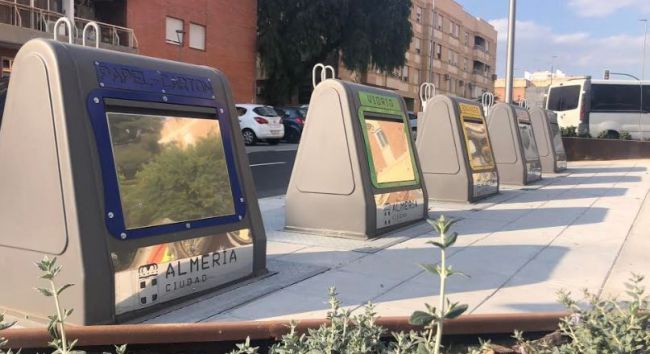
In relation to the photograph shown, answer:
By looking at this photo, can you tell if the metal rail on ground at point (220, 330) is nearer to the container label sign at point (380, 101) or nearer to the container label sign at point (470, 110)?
the container label sign at point (380, 101)

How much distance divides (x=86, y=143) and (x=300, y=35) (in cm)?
3285

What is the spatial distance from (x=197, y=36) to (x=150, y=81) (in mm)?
27478

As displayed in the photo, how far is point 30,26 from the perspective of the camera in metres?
22.8

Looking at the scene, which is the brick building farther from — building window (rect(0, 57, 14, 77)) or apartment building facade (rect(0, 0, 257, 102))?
building window (rect(0, 57, 14, 77))

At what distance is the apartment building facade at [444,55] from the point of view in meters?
62.8

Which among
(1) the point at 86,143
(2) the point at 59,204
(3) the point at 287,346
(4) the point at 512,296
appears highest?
(1) the point at 86,143

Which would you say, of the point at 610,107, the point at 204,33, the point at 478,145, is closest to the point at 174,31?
the point at 204,33

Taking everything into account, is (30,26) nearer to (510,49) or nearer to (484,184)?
(510,49)

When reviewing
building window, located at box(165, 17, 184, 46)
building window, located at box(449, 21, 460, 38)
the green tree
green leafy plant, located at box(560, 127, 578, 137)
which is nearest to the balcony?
building window, located at box(165, 17, 184, 46)

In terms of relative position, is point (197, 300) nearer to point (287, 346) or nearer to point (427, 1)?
point (287, 346)

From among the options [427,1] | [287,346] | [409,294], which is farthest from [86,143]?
[427,1]

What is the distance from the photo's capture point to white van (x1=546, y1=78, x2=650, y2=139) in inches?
954

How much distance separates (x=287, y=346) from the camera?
2607mm

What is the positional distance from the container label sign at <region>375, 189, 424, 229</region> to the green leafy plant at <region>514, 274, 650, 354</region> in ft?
12.7
